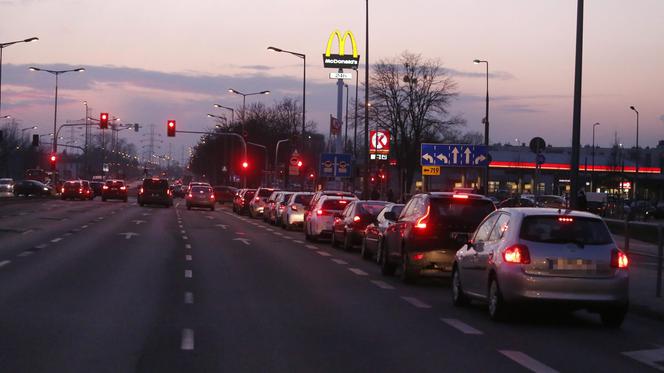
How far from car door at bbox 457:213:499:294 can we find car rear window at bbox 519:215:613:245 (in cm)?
111

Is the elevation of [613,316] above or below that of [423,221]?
below

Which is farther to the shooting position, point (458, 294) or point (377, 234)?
point (377, 234)

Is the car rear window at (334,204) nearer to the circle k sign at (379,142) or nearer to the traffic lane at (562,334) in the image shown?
the circle k sign at (379,142)

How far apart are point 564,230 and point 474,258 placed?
1.65 metres

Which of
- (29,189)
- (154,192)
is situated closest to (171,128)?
(154,192)

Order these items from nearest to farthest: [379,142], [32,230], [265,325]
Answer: [265,325]
[32,230]
[379,142]

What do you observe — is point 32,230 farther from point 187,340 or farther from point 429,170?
point 187,340

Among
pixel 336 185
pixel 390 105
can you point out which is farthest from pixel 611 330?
pixel 390 105

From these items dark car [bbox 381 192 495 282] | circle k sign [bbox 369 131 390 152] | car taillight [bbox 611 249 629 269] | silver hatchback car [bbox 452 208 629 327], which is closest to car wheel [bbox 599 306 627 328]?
silver hatchback car [bbox 452 208 629 327]

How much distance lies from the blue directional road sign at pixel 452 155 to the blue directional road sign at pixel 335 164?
15.6m

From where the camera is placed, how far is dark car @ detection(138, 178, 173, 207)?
2719 inches

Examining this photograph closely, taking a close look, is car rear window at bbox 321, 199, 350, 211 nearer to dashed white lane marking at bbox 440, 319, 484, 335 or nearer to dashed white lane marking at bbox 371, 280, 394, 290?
dashed white lane marking at bbox 371, 280, 394, 290

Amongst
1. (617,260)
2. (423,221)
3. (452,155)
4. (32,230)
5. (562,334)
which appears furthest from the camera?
(452,155)

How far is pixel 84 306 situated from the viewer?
46.7 feet
